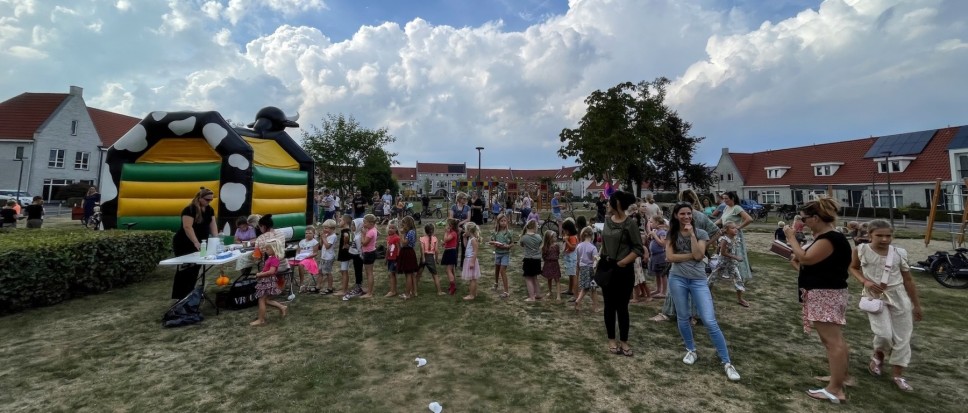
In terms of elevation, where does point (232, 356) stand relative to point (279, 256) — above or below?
below

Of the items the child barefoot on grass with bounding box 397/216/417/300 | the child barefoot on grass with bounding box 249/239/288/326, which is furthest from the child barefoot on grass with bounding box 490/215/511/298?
the child barefoot on grass with bounding box 249/239/288/326

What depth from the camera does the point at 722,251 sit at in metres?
6.28

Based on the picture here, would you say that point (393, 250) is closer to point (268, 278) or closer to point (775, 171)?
point (268, 278)

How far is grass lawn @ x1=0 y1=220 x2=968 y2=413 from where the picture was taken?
3369 millimetres

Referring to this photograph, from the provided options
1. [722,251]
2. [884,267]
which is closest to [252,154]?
[722,251]

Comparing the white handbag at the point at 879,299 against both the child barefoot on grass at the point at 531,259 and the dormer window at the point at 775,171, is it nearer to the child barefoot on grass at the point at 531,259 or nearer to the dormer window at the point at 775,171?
the child barefoot on grass at the point at 531,259

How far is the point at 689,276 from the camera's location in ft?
12.7

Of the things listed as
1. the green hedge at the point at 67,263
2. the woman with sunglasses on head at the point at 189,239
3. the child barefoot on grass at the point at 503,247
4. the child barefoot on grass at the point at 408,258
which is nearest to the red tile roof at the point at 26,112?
the green hedge at the point at 67,263

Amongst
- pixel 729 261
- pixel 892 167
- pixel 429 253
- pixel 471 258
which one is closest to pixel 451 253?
pixel 429 253

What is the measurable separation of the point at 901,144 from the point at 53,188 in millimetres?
71802

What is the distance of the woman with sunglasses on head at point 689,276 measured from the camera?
3756 millimetres

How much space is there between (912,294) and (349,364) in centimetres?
559

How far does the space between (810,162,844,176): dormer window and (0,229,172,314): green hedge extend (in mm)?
47150

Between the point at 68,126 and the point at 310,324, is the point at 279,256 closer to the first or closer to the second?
the point at 310,324
